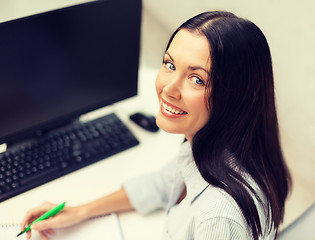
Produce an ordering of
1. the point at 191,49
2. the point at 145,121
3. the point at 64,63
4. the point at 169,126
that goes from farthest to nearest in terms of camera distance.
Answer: the point at 145,121, the point at 64,63, the point at 169,126, the point at 191,49

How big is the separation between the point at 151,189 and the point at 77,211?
218 mm

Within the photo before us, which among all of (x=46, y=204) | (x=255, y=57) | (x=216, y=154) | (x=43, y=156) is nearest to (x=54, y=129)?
(x=43, y=156)

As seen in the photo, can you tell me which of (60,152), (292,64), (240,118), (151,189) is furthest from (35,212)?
(292,64)

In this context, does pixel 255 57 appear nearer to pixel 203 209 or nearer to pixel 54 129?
pixel 203 209

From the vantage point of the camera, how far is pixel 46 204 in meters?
0.94

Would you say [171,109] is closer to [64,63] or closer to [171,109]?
[171,109]

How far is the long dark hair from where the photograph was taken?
2.32ft

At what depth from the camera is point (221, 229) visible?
0.74 m

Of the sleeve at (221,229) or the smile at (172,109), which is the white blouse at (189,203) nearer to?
the sleeve at (221,229)

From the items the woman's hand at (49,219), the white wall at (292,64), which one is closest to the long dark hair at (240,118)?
the white wall at (292,64)

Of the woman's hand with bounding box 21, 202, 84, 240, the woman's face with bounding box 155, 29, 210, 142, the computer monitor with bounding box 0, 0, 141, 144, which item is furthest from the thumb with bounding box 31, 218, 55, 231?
the woman's face with bounding box 155, 29, 210, 142

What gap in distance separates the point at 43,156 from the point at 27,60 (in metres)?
0.29

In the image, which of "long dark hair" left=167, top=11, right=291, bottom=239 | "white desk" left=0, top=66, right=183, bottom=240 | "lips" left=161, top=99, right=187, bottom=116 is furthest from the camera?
"white desk" left=0, top=66, right=183, bottom=240

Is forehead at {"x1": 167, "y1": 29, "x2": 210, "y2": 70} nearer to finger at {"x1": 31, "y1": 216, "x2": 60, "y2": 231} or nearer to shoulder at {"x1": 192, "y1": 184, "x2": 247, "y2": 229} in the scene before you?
shoulder at {"x1": 192, "y1": 184, "x2": 247, "y2": 229}
